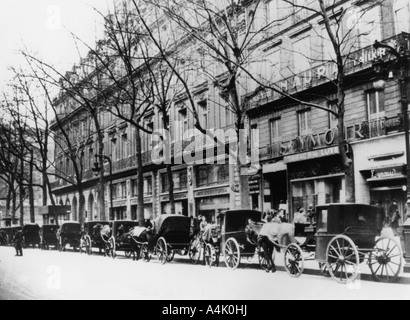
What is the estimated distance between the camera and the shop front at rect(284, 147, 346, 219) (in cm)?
2480

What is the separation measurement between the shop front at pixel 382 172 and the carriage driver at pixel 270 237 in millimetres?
8607

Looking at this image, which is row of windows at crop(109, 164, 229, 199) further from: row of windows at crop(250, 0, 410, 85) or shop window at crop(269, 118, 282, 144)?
row of windows at crop(250, 0, 410, 85)

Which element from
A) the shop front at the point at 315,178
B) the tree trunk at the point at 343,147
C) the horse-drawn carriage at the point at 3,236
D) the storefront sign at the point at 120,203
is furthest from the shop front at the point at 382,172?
the horse-drawn carriage at the point at 3,236

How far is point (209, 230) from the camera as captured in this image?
17203 mm

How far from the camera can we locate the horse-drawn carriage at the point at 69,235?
29498mm

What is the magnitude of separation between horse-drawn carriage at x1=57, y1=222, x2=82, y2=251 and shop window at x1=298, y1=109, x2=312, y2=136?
1356 cm

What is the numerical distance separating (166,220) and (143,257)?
2407mm

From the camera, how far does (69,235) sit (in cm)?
2966

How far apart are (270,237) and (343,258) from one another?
2.96m

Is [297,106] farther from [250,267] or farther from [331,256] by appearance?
[331,256]

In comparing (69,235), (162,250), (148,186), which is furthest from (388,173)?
(148,186)

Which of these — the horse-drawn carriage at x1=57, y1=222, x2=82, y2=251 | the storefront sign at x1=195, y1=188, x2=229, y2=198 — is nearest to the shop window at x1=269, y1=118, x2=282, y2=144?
the storefront sign at x1=195, y1=188, x2=229, y2=198

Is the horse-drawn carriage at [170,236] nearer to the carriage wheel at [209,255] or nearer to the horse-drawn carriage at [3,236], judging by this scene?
the carriage wheel at [209,255]
